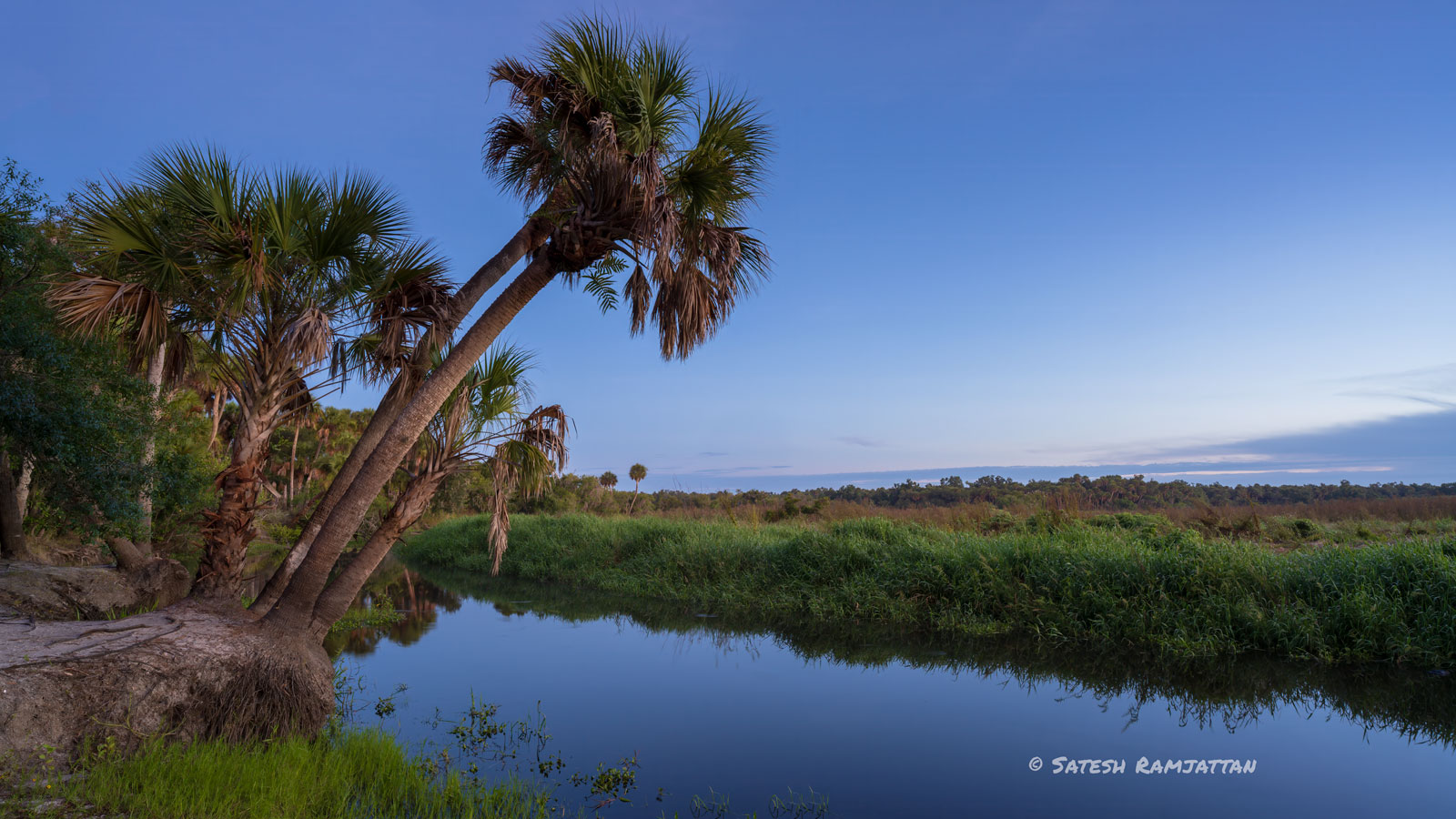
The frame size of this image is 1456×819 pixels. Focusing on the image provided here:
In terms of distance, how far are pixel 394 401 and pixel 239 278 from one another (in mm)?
1997

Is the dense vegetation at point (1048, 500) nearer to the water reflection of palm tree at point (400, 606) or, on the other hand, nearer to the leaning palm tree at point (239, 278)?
the water reflection of palm tree at point (400, 606)

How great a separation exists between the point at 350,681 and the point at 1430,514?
82.6 feet

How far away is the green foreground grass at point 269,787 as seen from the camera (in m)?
3.95

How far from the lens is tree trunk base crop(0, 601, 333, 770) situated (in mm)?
4617

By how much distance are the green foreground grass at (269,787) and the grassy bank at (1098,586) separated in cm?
808

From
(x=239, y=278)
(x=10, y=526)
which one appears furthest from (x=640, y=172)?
(x=10, y=526)

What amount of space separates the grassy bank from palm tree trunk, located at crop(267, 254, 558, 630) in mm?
7881

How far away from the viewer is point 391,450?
7.16 metres

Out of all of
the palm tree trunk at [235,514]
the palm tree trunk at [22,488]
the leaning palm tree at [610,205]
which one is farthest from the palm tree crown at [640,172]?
the palm tree trunk at [22,488]

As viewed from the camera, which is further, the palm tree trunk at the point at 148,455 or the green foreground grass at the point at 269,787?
the palm tree trunk at the point at 148,455

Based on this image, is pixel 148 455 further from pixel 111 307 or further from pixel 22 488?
pixel 111 307

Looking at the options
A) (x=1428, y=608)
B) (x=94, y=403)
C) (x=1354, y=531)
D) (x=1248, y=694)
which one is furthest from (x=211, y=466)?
(x=1354, y=531)

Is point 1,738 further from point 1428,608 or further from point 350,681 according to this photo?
point 1428,608

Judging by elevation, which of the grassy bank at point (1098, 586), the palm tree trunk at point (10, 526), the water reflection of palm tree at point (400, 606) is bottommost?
the water reflection of palm tree at point (400, 606)
